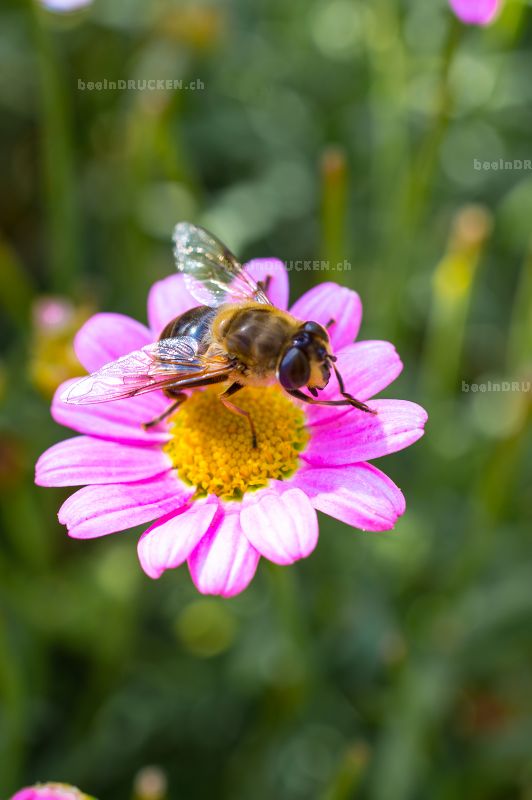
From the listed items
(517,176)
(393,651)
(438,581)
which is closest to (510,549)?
(438,581)

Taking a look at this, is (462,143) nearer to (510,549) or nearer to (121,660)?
(510,549)

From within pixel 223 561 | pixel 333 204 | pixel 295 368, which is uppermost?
pixel 333 204

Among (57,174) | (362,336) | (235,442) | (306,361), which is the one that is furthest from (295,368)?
(57,174)

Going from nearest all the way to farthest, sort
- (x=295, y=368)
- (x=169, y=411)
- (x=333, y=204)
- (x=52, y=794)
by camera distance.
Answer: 1. (x=52, y=794)
2. (x=295, y=368)
3. (x=169, y=411)
4. (x=333, y=204)

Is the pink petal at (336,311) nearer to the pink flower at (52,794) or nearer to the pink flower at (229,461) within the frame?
the pink flower at (229,461)

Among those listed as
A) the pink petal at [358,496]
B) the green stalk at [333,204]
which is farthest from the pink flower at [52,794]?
the green stalk at [333,204]

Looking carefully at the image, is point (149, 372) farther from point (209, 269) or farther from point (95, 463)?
point (209, 269)
